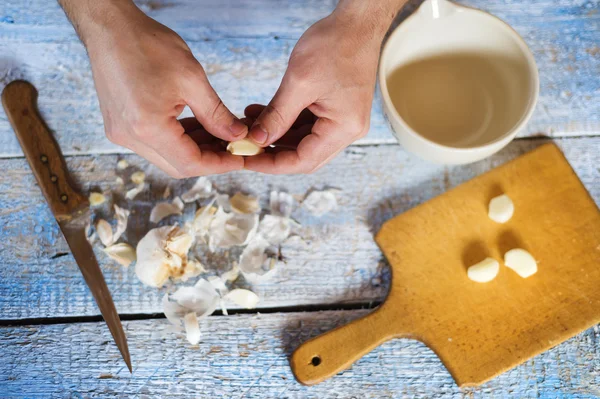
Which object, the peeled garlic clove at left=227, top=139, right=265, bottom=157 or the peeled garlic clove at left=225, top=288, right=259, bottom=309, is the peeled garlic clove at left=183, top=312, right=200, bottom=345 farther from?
the peeled garlic clove at left=227, top=139, right=265, bottom=157

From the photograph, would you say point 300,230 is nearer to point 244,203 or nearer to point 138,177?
point 244,203

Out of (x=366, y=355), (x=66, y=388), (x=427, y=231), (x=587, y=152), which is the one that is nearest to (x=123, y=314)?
(x=66, y=388)

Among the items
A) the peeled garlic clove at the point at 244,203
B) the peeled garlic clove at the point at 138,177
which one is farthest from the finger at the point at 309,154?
the peeled garlic clove at the point at 138,177

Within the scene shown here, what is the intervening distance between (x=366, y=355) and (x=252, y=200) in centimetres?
30

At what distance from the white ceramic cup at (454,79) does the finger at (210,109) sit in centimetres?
23

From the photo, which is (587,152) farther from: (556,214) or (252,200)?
(252,200)

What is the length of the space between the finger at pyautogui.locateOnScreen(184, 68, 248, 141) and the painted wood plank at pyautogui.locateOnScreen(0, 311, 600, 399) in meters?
0.32

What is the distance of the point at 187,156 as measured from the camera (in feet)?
2.13

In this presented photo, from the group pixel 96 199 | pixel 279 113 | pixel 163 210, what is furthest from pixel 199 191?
pixel 279 113

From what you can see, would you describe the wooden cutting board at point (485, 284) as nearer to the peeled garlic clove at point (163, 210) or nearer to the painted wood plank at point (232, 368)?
the painted wood plank at point (232, 368)

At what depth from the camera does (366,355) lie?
792 mm

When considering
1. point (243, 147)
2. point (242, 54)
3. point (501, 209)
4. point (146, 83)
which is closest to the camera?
point (146, 83)

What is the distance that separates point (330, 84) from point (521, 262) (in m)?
0.40

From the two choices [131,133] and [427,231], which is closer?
[131,133]
